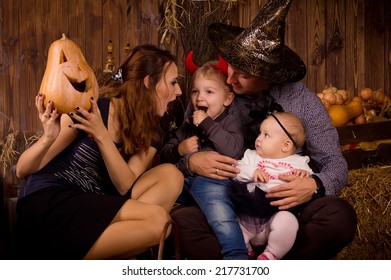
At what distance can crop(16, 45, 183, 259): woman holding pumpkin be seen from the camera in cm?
159

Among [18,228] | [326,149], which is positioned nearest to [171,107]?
[326,149]

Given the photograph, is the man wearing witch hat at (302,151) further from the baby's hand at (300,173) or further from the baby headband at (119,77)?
the baby headband at (119,77)

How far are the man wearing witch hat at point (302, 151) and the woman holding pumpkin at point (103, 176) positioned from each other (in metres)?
0.13

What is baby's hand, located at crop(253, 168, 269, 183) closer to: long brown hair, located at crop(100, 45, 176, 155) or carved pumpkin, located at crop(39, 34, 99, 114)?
long brown hair, located at crop(100, 45, 176, 155)

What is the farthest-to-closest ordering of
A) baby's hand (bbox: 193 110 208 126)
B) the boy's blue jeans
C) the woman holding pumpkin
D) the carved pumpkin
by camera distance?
1. baby's hand (bbox: 193 110 208 126)
2. the boy's blue jeans
3. the woman holding pumpkin
4. the carved pumpkin

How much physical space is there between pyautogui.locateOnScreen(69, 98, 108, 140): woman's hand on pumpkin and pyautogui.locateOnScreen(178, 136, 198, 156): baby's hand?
38 centimetres

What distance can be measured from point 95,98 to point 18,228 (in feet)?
1.37

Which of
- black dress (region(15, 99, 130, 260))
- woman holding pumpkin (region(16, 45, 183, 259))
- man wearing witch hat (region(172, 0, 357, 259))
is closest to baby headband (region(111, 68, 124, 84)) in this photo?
woman holding pumpkin (region(16, 45, 183, 259))

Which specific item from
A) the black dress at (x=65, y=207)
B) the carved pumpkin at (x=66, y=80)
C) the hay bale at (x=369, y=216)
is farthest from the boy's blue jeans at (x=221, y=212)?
the hay bale at (x=369, y=216)

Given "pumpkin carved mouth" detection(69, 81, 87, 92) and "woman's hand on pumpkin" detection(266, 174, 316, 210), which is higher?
"pumpkin carved mouth" detection(69, 81, 87, 92)

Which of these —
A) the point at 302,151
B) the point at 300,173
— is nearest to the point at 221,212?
the point at 300,173

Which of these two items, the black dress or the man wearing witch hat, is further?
the man wearing witch hat

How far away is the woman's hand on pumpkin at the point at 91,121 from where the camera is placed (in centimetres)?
150
